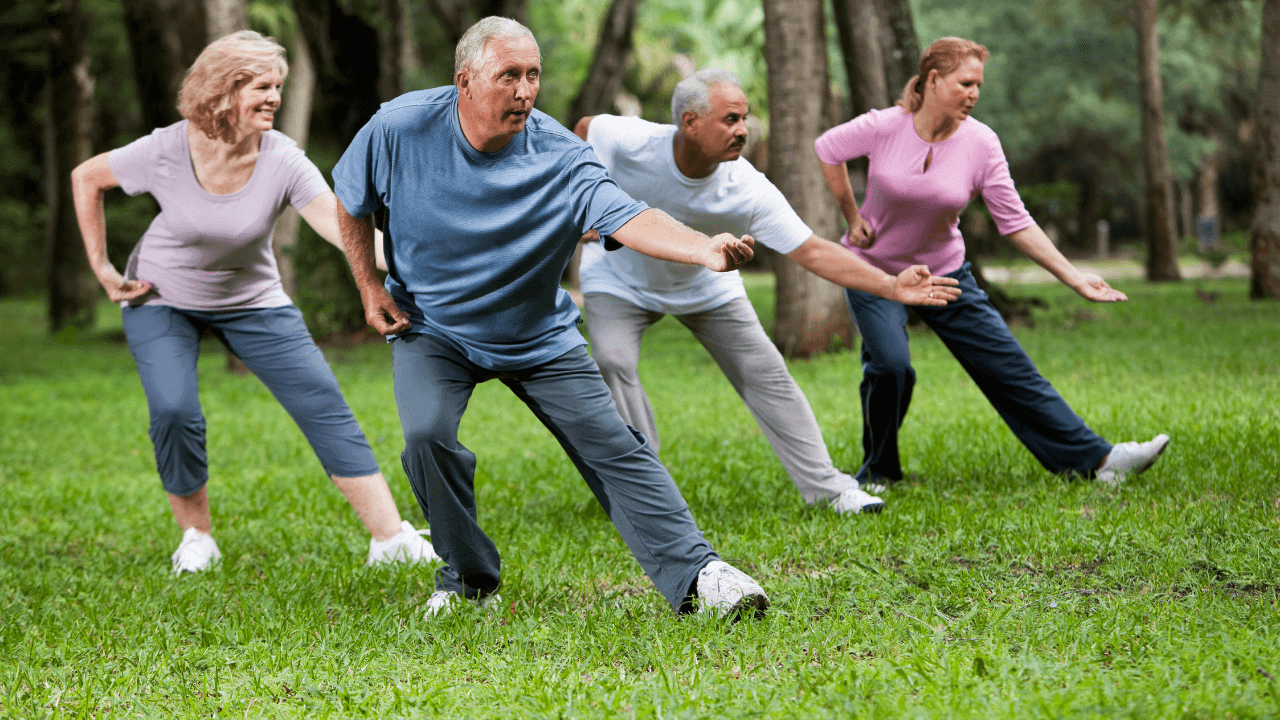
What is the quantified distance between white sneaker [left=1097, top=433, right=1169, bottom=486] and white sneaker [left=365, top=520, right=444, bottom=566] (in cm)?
320

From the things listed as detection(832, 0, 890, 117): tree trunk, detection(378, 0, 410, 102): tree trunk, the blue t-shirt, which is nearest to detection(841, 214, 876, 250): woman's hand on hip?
the blue t-shirt

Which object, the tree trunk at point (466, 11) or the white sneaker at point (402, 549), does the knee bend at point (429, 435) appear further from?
the tree trunk at point (466, 11)

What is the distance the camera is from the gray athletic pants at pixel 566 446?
13.2ft

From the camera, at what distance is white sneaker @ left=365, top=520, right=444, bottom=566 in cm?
538

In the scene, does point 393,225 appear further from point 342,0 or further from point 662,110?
point 662,110

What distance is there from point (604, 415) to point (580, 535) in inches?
71.9

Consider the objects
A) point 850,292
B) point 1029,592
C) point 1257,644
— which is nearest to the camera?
point 1257,644

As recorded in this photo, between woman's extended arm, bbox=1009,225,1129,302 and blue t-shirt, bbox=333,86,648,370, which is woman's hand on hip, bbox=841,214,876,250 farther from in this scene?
blue t-shirt, bbox=333,86,648,370

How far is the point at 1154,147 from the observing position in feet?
76.2

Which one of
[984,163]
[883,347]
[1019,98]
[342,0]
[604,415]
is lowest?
[1019,98]

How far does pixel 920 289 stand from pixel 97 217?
365 cm

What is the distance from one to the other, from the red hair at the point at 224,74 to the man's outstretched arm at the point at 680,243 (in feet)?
7.07

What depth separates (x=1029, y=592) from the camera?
4.29m

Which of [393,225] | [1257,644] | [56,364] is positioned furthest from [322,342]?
[1257,644]
